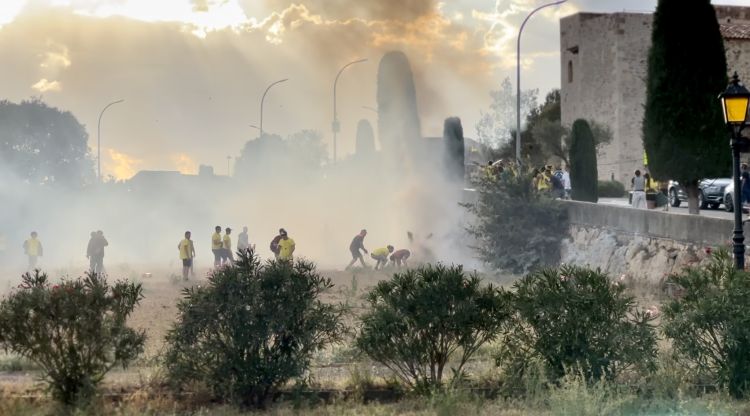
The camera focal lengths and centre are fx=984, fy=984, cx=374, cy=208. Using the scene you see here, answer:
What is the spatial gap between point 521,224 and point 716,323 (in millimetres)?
18708

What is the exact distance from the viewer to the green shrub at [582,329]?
10359 mm

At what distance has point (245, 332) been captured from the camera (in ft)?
33.9

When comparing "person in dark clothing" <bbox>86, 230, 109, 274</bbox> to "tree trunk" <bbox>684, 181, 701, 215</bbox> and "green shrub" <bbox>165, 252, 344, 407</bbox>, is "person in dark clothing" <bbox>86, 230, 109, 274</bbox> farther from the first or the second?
"green shrub" <bbox>165, 252, 344, 407</bbox>

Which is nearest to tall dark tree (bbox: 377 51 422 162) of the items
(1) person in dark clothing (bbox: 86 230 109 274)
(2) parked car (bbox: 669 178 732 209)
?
(2) parked car (bbox: 669 178 732 209)

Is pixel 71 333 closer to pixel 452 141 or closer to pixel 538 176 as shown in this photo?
pixel 538 176

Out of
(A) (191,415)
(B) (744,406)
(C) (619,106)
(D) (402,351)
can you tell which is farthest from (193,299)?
(C) (619,106)

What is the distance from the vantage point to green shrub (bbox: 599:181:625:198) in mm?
48656

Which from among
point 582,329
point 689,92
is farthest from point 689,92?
point 582,329

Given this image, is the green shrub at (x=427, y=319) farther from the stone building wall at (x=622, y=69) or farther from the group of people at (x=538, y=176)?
the stone building wall at (x=622, y=69)

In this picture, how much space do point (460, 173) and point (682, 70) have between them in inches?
837

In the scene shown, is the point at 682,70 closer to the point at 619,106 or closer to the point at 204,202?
the point at 619,106

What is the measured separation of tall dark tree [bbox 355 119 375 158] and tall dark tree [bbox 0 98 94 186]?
25778 mm

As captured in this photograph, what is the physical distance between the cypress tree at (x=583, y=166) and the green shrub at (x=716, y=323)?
2449 cm

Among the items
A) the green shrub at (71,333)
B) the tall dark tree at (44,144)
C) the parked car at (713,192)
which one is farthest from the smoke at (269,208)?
the green shrub at (71,333)
